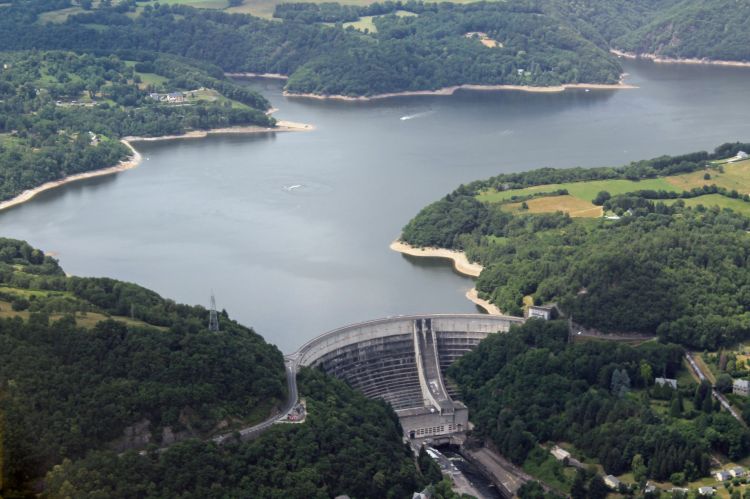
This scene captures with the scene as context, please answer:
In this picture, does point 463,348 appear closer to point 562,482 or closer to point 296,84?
point 562,482

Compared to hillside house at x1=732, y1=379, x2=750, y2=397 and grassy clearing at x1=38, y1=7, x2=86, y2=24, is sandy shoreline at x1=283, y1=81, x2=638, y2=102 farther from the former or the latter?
hillside house at x1=732, y1=379, x2=750, y2=397

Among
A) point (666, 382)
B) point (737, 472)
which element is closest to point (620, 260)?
point (666, 382)

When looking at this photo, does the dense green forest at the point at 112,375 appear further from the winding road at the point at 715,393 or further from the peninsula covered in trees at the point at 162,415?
the winding road at the point at 715,393

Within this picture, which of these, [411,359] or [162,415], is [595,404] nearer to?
[411,359]

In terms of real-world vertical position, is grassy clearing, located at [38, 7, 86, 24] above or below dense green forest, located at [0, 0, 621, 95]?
above

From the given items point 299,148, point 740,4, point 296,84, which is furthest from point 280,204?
point 740,4

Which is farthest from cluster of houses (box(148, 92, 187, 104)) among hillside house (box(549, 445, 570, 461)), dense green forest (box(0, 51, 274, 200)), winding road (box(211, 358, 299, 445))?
hillside house (box(549, 445, 570, 461))
